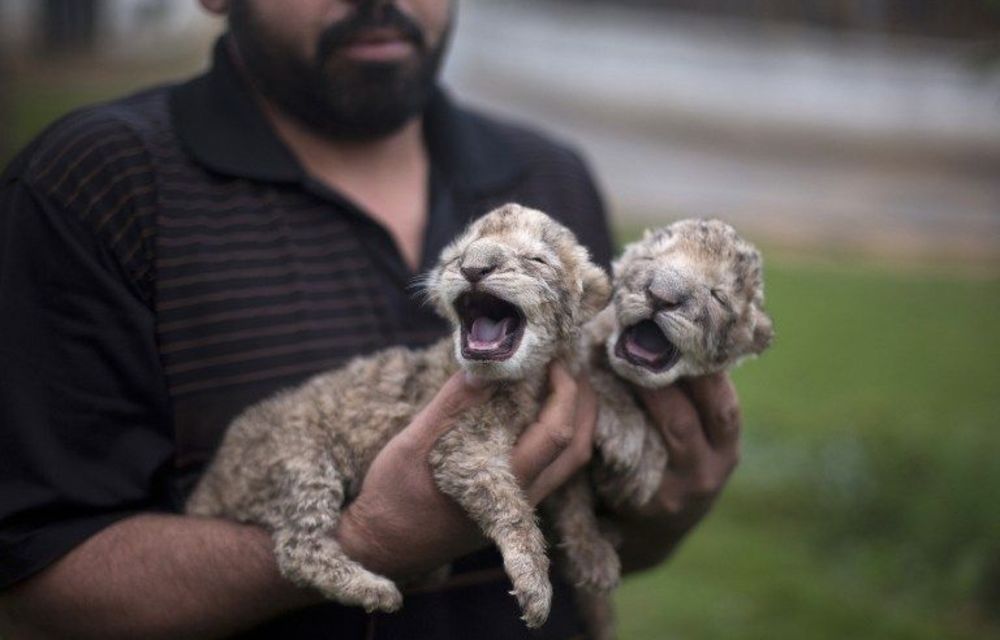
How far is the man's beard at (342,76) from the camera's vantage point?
369 cm

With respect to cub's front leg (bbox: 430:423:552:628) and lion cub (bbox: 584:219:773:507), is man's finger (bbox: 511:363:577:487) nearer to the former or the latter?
cub's front leg (bbox: 430:423:552:628)

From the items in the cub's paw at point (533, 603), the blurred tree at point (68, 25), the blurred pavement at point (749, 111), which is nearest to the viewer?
the cub's paw at point (533, 603)

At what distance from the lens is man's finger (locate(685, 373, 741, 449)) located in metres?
3.39

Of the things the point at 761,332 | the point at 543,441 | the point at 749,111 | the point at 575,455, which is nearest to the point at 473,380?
the point at 543,441

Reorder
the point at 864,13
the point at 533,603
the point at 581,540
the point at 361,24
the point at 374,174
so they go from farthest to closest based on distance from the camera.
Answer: the point at 864,13 → the point at 374,174 → the point at 361,24 → the point at 581,540 → the point at 533,603

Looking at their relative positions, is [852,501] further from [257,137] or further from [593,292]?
[257,137]

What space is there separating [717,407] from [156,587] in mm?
1617

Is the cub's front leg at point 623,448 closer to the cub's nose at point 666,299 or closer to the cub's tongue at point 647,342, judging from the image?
the cub's tongue at point 647,342

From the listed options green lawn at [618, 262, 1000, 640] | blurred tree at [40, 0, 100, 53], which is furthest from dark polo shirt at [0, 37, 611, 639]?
blurred tree at [40, 0, 100, 53]

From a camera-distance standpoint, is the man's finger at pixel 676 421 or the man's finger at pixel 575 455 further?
the man's finger at pixel 676 421

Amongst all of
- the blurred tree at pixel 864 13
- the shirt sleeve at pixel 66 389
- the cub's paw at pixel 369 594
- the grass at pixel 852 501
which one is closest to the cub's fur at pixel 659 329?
the cub's paw at pixel 369 594

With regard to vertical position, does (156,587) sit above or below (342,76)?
Result: below

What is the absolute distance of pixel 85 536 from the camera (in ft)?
10.3

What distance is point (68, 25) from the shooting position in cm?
1620
